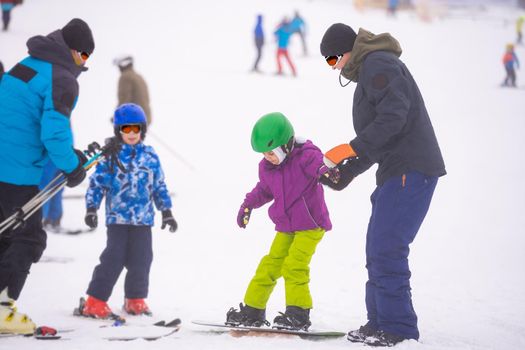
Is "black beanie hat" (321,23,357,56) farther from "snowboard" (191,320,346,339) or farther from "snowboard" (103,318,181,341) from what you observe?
"snowboard" (103,318,181,341)

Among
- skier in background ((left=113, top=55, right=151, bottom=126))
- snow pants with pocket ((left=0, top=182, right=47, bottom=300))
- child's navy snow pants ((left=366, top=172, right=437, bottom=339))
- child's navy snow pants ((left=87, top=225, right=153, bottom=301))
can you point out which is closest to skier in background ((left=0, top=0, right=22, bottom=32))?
skier in background ((left=113, top=55, right=151, bottom=126))

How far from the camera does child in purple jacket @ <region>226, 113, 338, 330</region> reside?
418 cm

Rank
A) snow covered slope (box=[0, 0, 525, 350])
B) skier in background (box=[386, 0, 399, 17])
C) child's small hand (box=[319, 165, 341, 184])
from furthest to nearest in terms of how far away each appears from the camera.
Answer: skier in background (box=[386, 0, 399, 17]) < snow covered slope (box=[0, 0, 525, 350]) < child's small hand (box=[319, 165, 341, 184])

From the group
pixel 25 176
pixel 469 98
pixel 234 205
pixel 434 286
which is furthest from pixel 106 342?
pixel 469 98

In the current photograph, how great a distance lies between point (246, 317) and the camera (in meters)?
4.32

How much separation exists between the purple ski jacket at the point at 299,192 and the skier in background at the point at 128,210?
97 cm

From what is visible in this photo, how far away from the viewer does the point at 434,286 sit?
5965mm

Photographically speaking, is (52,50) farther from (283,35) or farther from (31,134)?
(283,35)

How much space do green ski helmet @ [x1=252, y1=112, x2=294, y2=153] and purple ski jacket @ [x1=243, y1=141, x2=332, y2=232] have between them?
17cm

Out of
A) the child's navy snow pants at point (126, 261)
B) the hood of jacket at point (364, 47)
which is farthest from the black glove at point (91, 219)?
the hood of jacket at point (364, 47)

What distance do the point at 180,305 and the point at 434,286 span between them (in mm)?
2351

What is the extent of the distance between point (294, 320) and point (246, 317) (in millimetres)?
378

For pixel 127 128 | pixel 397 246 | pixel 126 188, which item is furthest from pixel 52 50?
pixel 397 246

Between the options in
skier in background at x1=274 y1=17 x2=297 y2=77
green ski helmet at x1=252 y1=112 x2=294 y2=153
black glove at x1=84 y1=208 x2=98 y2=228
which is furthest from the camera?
skier in background at x1=274 y1=17 x2=297 y2=77
